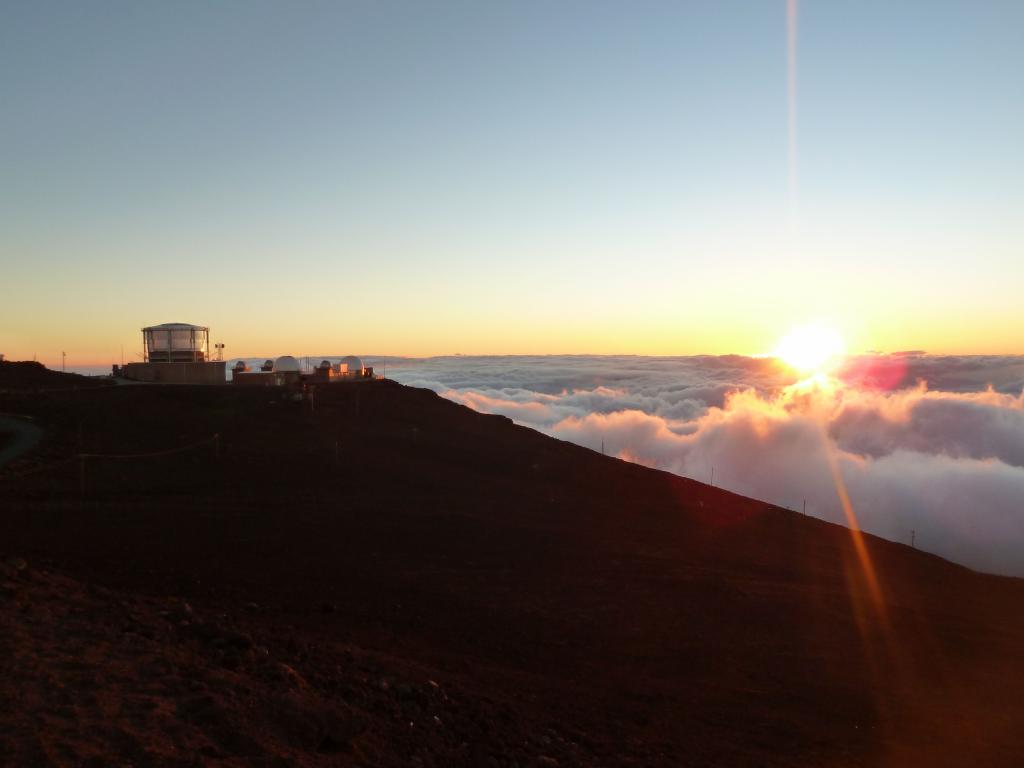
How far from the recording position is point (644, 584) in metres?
13.9

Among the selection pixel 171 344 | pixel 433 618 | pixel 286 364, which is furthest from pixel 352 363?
pixel 433 618

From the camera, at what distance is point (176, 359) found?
37.4 m

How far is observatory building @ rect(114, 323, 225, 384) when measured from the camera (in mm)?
34688

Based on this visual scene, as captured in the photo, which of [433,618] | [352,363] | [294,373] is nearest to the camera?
[433,618]

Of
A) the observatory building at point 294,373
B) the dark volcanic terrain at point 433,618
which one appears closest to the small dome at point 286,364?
the observatory building at point 294,373

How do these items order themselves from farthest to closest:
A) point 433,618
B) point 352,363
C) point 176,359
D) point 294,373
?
point 352,363 < point 294,373 < point 176,359 < point 433,618

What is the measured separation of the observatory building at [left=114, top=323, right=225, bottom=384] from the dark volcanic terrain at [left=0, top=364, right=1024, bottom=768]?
9632 mm

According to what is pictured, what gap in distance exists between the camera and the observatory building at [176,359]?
34688mm

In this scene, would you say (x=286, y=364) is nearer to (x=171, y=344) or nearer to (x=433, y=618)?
(x=171, y=344)

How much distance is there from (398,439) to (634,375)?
13189 cm

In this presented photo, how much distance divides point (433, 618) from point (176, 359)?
3181 centimetres

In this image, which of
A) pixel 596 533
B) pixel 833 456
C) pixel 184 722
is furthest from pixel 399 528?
pixel 833 456

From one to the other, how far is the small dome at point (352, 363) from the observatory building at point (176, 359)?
354 inches

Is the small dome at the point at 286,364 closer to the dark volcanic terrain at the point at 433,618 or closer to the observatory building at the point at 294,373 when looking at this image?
the observatory building at the point at 294,373
